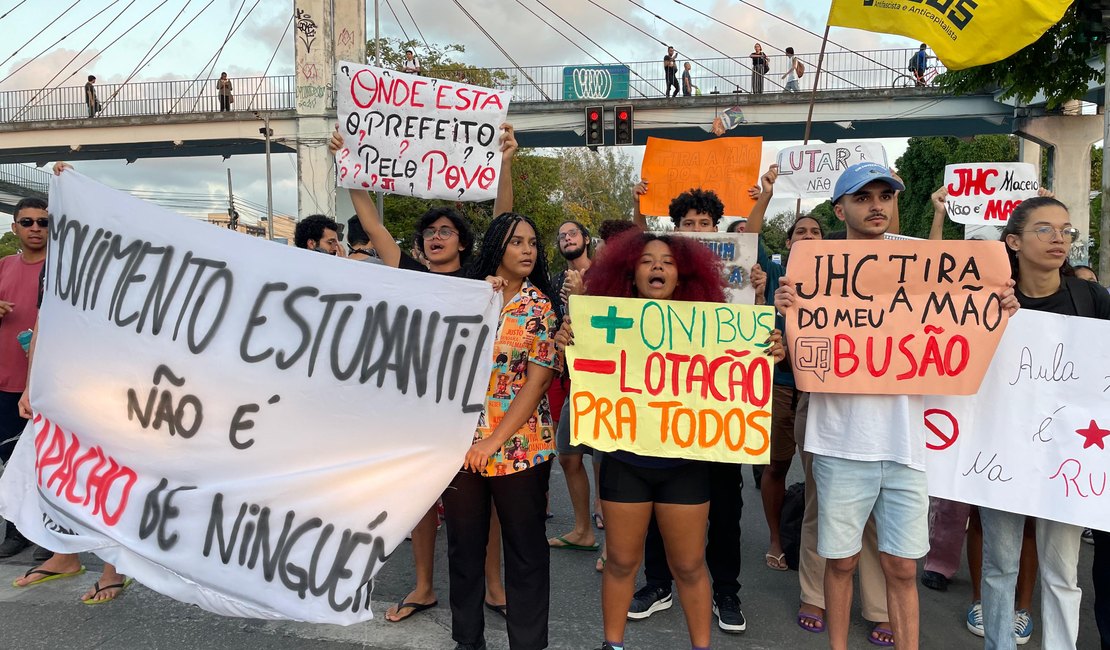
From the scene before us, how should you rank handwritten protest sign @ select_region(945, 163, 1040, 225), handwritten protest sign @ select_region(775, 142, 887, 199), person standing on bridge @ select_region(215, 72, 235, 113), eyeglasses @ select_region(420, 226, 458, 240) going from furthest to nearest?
person standing on bridge @ select_region(215, 72, 235, 113) < handwritten protest sign @ select_region(945, 163, 1040, 225) < handwritten protest sign @ select_region(775, 142, 887, 199) < eyeglasses @ select_region(420, 226, 458, 240)

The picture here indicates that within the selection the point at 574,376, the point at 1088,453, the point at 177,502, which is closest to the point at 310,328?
the point at 177,502

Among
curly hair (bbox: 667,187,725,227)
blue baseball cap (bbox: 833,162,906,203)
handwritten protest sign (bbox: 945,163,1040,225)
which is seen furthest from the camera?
handwritten protest sign (bbox: 945,163,1040,225)

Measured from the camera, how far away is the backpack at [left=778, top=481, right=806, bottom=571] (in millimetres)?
4531

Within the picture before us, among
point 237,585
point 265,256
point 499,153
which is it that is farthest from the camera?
point 499,153

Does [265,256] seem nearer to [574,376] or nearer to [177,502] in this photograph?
[177,502]

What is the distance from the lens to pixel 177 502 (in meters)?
2.95

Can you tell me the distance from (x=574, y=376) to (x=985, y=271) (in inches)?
60.9

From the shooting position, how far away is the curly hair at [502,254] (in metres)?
3.33

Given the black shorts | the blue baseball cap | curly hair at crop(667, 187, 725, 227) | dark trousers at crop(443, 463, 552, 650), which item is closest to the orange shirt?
dark trousers at crop(443, 463, 552, 650)

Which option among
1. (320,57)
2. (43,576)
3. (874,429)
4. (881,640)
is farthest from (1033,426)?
(320,57)

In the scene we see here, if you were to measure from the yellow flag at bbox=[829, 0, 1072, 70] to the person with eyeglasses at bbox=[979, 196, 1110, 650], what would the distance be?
181cm

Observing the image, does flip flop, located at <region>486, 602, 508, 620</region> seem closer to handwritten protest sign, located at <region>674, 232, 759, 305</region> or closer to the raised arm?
handwritten protest sign, located at <region>674, 232, 759, 305</region>

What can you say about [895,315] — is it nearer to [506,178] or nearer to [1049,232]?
[1049,232]

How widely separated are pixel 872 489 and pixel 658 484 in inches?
31.5
